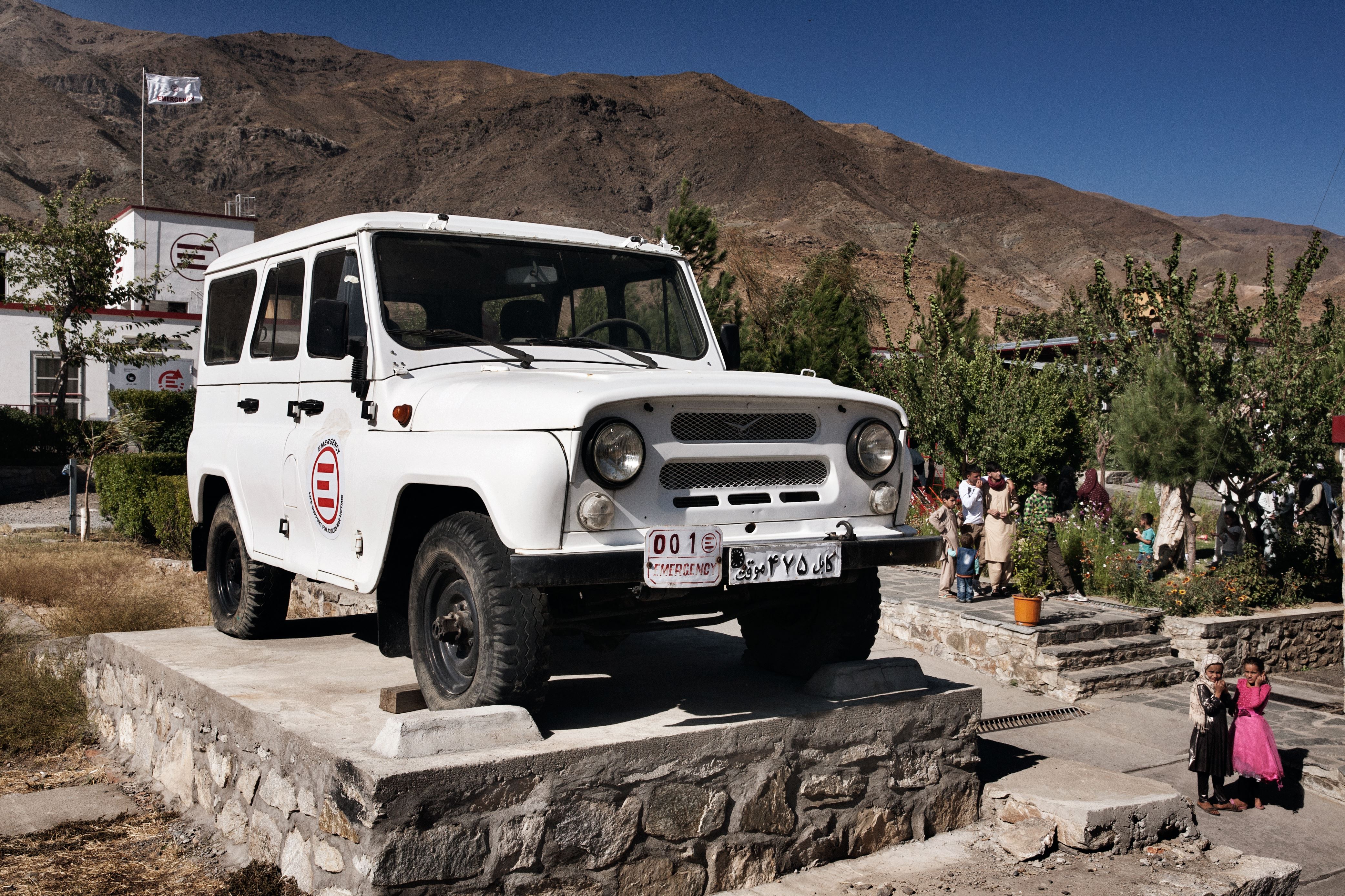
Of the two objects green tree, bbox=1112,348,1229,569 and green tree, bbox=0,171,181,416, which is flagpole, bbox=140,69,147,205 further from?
green tree, bbox=1112,348,1229,569

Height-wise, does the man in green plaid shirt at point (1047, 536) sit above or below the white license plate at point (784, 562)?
below

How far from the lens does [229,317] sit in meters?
6.54

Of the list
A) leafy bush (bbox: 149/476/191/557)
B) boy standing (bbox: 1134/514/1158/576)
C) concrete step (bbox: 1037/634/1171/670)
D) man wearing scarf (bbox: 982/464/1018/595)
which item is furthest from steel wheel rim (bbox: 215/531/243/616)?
boy standing (bbox: 1134/514/1158/576)

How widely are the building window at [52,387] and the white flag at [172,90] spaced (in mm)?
27546

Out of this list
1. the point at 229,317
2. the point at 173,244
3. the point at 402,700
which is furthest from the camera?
the point at 173,244

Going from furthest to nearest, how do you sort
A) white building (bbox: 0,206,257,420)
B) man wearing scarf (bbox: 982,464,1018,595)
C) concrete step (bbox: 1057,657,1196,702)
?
white building (bbox: 0,206,257,420) → man wearing scarf (bbox: 982,464,1018,595) → concrete step (bbox: 1057,657,1196,702)

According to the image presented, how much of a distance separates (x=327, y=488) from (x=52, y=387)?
28.8 metres

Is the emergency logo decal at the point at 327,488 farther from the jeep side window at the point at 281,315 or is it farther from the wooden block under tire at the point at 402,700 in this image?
the wooden block under tire at the point at 402,700

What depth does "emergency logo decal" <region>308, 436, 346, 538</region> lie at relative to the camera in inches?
198

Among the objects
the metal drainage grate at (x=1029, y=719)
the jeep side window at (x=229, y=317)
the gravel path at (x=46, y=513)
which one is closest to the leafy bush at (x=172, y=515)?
the gravel path at (x=46, y=513)

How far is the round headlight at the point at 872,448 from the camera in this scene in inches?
188

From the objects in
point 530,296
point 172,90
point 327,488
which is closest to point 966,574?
point 530,296

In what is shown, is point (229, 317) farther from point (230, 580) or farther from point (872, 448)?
point (872, 448)

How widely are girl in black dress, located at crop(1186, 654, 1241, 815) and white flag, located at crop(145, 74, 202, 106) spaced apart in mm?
55143
